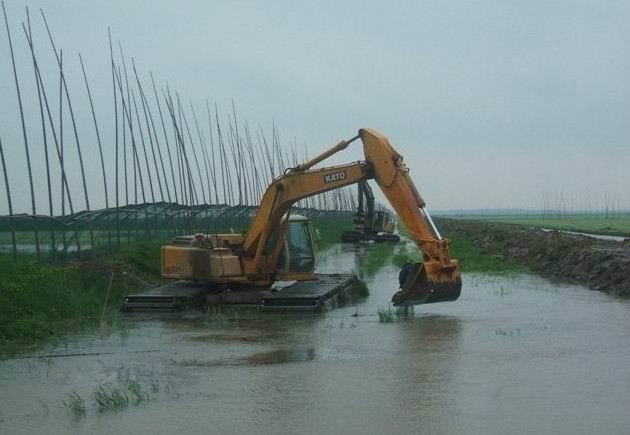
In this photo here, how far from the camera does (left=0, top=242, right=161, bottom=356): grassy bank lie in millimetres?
16234

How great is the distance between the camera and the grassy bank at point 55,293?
16.2 metres

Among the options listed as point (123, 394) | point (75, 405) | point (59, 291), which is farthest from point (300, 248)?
point (75, 405)

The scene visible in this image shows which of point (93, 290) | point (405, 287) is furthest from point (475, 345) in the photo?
point (93, 290)

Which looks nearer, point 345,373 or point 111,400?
point 111,400

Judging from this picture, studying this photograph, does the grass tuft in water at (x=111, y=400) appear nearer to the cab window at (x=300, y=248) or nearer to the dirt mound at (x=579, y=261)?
the cab window at (x=300, y=248)

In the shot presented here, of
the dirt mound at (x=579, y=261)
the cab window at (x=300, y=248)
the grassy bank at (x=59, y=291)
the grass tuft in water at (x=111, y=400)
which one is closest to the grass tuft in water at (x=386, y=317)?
the cab window at (x=300, y=248)

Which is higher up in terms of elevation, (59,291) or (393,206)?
(393,206)

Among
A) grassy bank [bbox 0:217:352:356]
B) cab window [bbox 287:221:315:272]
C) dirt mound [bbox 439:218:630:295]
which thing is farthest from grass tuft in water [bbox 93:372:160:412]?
dirt mound [bbox 439:218:630:295]

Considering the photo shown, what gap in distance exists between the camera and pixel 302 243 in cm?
2262

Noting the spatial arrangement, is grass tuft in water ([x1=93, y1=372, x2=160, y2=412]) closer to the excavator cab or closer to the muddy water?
the muddy water

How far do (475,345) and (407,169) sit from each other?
217 inches

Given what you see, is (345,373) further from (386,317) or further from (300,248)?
(300,248)

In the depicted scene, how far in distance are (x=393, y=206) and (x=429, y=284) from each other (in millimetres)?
1997

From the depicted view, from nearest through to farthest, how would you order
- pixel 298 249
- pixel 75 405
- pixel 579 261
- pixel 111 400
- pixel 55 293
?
1. pixel 75 405
2. pixel 111 400
3. pixel 55 293
4. pixel 298 249
5. pixel 579 261
